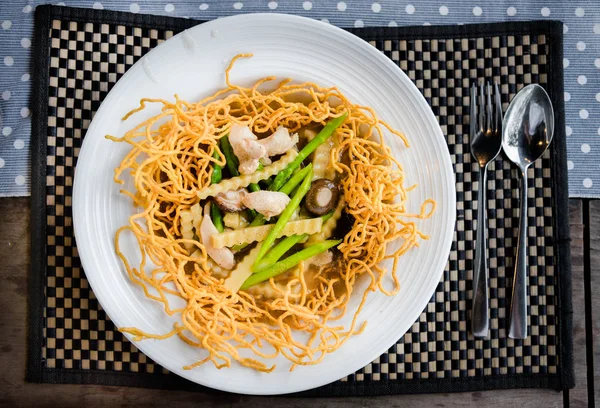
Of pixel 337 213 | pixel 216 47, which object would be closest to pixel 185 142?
pixel 216 47

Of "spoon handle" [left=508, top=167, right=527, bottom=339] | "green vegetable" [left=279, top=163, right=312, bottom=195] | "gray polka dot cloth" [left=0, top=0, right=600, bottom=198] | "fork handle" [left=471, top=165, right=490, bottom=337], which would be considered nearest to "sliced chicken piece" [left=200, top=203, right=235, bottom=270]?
"green vegetable" [left=279, top=163, right=312, bottom=195]

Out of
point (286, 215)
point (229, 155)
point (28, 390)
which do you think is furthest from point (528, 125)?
point (28, 390)

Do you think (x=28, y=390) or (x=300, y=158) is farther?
(x=28, y=390)

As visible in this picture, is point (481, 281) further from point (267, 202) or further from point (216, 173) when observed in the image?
point (216, 173)

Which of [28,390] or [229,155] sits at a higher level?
[229,155]

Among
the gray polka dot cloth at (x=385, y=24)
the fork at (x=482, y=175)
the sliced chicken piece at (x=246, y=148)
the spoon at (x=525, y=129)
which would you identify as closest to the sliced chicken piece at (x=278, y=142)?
the sliced chicken piece at (x=246, y=148)
